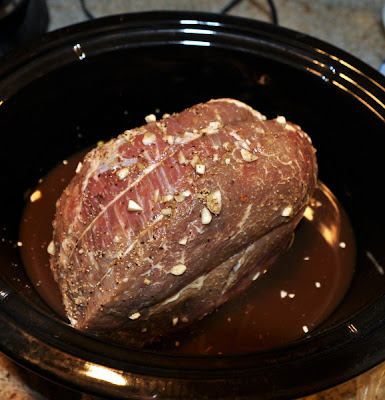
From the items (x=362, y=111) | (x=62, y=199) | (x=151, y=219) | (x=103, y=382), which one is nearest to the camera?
(x=103, y=382)

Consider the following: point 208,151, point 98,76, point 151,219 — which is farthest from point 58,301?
point 98,76

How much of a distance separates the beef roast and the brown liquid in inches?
2.8

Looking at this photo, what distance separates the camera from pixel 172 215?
1.15 metres

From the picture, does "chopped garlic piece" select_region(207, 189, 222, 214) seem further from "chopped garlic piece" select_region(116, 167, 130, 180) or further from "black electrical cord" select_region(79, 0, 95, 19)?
"black electrical cord" select_region(79, 0, 95, 19)

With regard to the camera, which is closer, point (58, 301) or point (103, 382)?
point (103, 382)

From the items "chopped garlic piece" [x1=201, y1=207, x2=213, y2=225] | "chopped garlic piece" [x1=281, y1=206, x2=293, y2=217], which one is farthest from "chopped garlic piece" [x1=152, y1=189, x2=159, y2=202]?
"chopped garlic piece" [x1=281, y1=206, x2=293, y2=217]

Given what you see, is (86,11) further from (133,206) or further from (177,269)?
(177,269)

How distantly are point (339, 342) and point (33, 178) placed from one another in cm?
100

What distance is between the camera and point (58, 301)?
134cm

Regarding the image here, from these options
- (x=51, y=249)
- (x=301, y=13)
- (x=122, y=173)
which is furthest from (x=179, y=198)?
(x=301, y=13)

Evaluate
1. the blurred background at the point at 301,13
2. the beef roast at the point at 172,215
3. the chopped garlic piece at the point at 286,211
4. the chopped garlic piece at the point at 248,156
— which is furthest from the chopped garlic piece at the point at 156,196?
the blurred background at the point at 301,13

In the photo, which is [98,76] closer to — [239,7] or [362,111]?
[362,111]

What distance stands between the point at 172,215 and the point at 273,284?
46 centimetres

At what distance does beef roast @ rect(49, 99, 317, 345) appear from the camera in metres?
1.15
